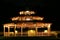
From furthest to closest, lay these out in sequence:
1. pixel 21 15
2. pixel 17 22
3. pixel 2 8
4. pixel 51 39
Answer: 1. pixel 2 8
2. pixel 21 15
3. pixel 17 22
4. pixel 51 39

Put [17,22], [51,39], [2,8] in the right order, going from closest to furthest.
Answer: [51,39] → [17,22] → [2,8]

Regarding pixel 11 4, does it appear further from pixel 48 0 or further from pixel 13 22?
pixel 13 22

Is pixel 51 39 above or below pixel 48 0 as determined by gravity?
below

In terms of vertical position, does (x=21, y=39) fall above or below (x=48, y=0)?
below

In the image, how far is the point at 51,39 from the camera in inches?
767

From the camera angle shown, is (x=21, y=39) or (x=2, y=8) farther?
(x=2, y=8)

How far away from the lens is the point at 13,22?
23.1 meters

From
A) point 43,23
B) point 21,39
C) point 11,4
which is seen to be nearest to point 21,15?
point 43,23

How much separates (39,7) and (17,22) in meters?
11.2

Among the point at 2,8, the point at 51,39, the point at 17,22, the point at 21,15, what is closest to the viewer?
the point at 51,39

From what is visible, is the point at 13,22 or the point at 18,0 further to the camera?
the point at 18,0

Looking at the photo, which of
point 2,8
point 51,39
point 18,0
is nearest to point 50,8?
point 18,0

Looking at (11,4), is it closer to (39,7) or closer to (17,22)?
(39,7)

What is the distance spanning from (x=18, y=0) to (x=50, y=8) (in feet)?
15.7
